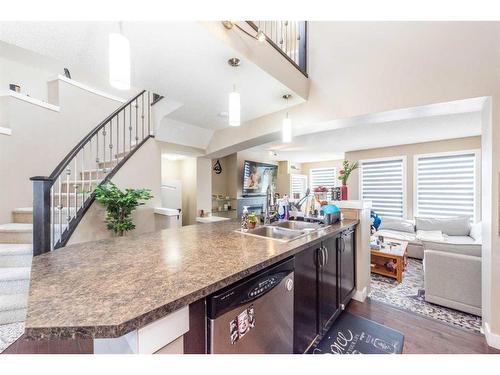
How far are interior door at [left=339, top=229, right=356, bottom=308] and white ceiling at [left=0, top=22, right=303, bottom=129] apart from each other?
5.62 ft

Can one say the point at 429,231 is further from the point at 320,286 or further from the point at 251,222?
the point at 251,222

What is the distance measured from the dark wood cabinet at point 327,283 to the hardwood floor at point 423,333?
59 cm

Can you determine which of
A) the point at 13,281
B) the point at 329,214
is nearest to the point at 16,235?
the point at 13,281

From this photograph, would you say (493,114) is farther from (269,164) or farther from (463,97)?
(269,164)

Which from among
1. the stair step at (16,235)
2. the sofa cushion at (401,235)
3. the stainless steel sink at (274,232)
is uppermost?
the stainless steel sink at (274,232)

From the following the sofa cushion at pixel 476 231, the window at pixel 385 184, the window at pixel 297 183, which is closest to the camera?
the sofa cushion at pixel 476 231

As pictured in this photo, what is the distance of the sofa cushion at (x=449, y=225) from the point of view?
4.35 meters

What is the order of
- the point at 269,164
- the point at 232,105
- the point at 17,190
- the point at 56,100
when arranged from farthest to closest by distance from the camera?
the point at 269,164, the point at 56,100, the point at 17,190, the point at 232,105

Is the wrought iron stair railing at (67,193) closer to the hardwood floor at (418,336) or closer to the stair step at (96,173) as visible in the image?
the stair step at (96,173)

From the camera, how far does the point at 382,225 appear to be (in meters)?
5.16

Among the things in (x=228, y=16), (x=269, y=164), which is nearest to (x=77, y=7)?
(x=228, y=16)

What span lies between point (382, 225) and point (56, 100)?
22.6 ft

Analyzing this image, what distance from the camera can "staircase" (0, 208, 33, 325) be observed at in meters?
2.09

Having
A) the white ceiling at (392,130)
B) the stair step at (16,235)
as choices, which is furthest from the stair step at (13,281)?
the white ceiling at (392,130)
